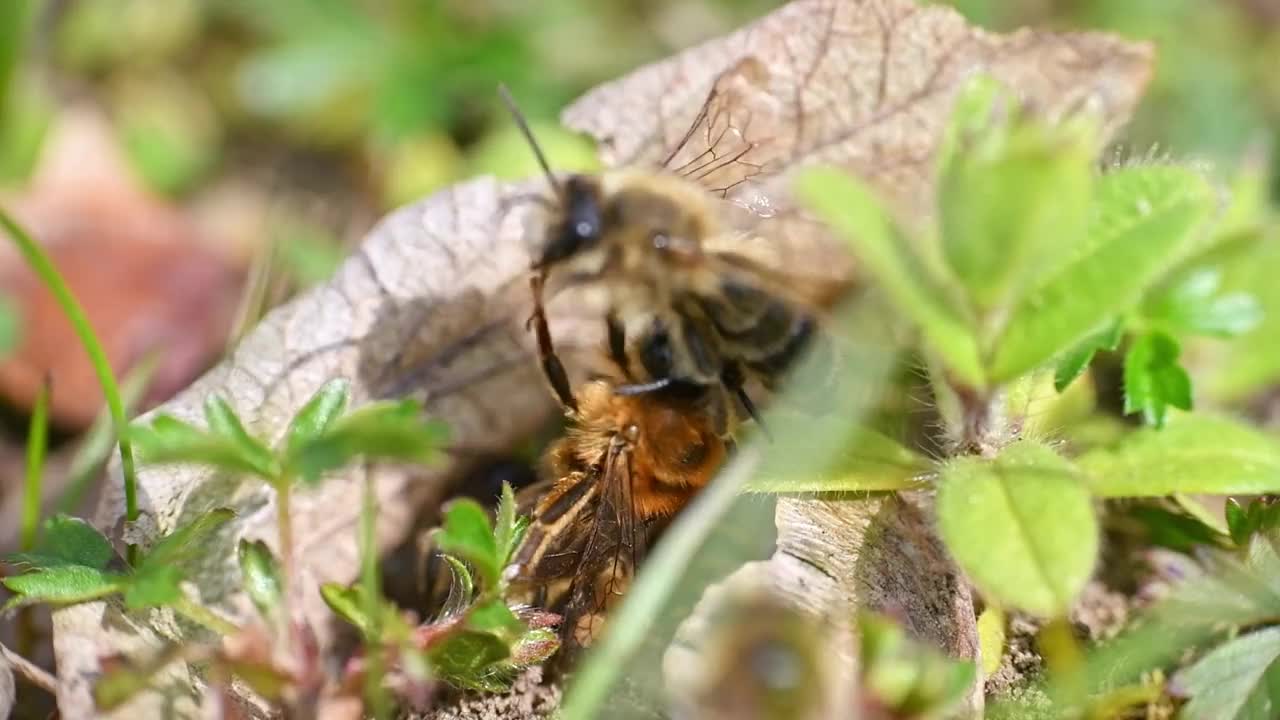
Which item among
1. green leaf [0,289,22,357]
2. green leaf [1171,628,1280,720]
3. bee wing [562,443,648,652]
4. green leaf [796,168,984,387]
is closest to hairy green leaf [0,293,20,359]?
green leaf [0,289,22,357]

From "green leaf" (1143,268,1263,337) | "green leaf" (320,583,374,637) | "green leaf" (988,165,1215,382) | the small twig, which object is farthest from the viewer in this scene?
"green leaf" (1143,268,1263,337)

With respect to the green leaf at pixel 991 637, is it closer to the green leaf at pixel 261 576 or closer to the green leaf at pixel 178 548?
the green leaf at pixel 261 576

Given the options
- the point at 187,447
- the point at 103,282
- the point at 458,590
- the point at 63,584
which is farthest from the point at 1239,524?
the point at 103,282

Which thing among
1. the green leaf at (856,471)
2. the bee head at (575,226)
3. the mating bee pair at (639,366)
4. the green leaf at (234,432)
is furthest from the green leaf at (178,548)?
the green leaf at (856,471)

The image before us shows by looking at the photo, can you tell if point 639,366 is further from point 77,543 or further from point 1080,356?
point 77,543

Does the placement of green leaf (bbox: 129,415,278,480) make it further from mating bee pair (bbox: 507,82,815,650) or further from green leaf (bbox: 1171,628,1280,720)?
green leaf (bbox: 1171,628,1280,720)

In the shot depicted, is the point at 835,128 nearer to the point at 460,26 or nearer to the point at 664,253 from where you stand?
the point at 664,253
